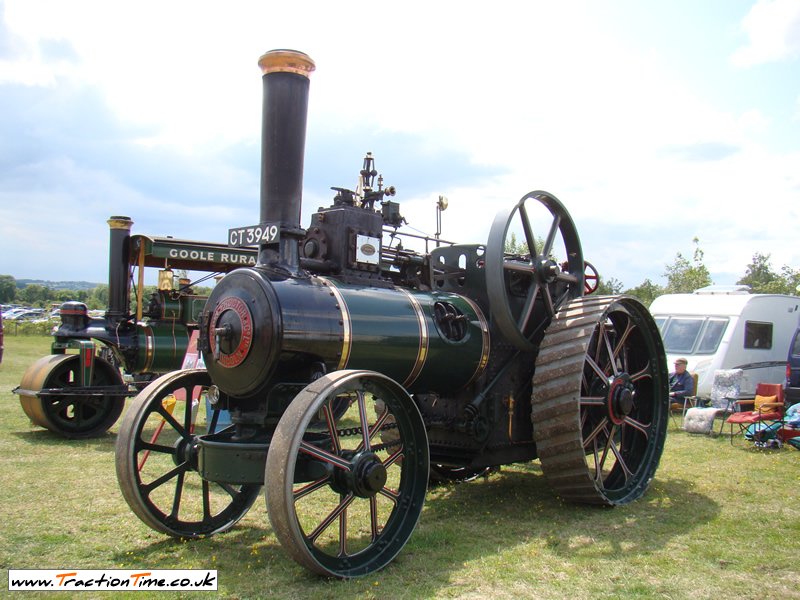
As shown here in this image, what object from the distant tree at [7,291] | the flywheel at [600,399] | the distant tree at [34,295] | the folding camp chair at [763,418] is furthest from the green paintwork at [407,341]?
the distant tree at [34,295]

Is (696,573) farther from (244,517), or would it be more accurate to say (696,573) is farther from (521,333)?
(244,517)

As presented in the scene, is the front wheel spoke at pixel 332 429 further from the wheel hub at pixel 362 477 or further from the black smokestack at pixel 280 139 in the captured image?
the black smokestack at pixel 280 139

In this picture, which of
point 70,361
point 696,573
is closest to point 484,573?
point 696,573

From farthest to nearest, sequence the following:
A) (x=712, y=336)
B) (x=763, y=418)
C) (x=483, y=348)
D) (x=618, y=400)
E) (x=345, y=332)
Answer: (x=712, y=336), (x=763, y=418), (x=618, y=400), (x=483, y=348), (x=345, y=332)

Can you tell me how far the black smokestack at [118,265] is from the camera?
845 centimetres

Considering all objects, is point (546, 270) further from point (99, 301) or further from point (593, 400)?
point (99, 301)

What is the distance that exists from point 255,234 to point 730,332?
9.05 meters

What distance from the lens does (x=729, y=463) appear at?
264 inches

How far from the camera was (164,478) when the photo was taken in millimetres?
4094

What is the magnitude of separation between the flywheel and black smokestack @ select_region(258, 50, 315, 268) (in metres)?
1.90

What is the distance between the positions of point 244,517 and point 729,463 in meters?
4.60

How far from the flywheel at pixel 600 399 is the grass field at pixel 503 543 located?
256mm

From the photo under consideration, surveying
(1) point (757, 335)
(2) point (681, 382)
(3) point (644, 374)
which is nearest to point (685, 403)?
(2) point (681, 382)

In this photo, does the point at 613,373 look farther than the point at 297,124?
Yes
